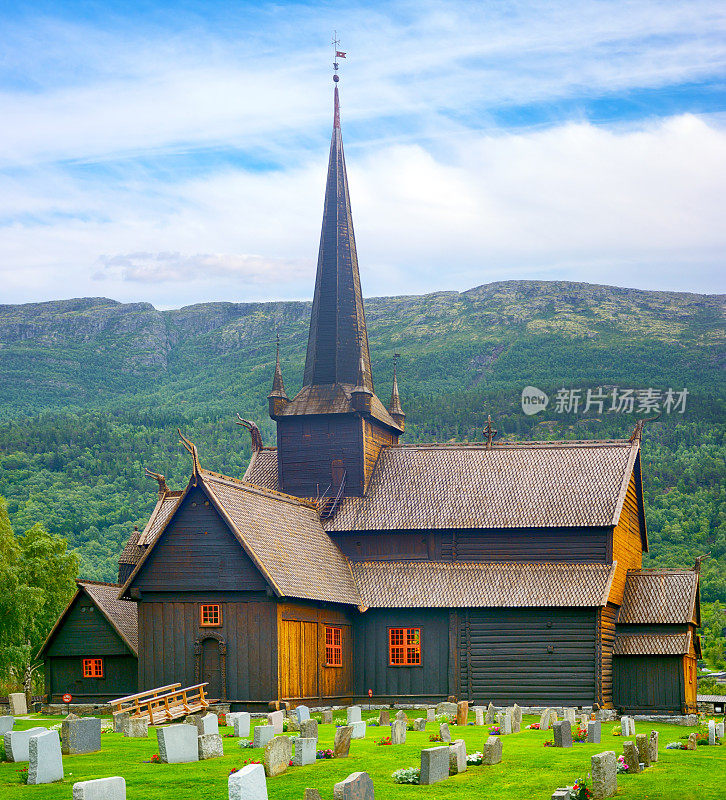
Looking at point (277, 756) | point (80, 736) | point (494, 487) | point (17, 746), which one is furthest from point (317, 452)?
point (277, 756)

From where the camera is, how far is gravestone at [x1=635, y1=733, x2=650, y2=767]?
67.7ft

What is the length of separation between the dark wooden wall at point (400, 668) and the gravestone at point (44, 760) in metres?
23.9

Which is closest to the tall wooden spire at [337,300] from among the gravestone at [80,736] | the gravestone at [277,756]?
the gravestone at [80,736]

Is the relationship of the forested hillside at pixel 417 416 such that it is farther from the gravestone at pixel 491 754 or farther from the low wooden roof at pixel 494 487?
the gravestone at pixel 491 754

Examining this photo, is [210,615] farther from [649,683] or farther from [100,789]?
[100,789]

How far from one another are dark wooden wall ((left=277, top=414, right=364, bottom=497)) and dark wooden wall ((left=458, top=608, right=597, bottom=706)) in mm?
8615

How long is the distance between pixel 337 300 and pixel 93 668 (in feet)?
62.6

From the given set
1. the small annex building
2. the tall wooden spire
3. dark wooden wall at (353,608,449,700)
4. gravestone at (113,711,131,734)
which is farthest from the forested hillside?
gravestone at (113,711,131,734)

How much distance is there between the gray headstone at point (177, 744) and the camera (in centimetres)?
2156

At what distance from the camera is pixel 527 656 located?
41.4 m

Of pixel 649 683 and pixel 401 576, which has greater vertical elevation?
pixel 401 576

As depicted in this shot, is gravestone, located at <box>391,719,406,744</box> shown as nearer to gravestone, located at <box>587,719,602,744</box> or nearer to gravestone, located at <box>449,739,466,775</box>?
gravestone, located at <box>587,719,602,744</box>

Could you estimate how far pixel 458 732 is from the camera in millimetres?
29125

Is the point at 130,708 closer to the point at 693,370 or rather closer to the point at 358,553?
the point at 358,553
